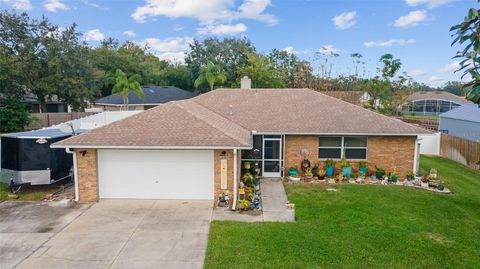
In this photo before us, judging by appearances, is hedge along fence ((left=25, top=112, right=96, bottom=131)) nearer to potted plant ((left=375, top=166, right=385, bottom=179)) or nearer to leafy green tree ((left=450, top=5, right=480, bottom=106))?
potted plant ((left=375, top=166, right=385, bottom=179))

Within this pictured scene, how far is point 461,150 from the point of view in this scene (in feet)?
68.0

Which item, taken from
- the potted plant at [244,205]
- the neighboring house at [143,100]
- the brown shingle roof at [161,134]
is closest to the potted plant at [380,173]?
the brown shingle roof at [161,134]

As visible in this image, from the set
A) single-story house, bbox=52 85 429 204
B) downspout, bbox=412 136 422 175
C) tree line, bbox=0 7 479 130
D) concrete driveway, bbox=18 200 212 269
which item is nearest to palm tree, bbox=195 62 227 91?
tree line, bbox=0 7 479 130

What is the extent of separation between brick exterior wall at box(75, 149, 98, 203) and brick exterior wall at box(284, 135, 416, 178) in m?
8.10

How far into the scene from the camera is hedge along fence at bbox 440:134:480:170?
63.1 feet

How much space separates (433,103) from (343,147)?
54734mm

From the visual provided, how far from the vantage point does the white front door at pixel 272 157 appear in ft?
52.3

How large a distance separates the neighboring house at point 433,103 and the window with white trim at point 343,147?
4673cm

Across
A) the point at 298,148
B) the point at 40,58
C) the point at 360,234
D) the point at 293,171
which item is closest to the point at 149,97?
the point at 40,58

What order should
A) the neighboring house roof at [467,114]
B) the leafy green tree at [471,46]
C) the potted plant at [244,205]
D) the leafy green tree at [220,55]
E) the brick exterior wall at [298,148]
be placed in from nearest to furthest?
1. the leafy green tree at [471,46]
2. the potted plant at [244,205]
3. the brick exterior wall at [298,148]
4. the neighboring house roof at [467,114]
5. the leafy green tree at [220,55]

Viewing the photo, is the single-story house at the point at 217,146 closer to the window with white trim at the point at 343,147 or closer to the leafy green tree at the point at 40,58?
the window with white trim at the point at 343,147

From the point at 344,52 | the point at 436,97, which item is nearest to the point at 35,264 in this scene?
the point at 344,52

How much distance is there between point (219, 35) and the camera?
160 ft

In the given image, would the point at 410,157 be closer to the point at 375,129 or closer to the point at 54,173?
the point at 375,129
